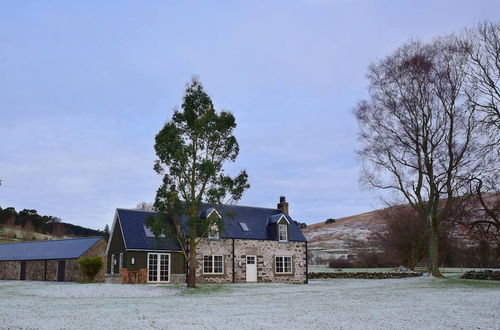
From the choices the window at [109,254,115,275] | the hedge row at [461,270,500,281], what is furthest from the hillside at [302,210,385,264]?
the window at [109,254,115,275]

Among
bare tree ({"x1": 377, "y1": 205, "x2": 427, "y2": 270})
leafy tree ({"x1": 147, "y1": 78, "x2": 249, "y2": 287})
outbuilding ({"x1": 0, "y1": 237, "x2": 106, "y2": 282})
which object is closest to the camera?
leafy tree ({"x1": 147, "y1": 78, "x2": 249, "y2": 287})

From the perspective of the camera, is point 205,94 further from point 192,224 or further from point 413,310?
point 413,310

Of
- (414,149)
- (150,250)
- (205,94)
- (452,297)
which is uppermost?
(205,94)

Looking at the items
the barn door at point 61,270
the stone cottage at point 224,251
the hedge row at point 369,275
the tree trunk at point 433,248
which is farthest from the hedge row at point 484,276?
the barn door at point 61,270

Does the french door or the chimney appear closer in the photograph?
the french door

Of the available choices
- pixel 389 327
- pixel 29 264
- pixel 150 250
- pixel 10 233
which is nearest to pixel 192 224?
pixel 150 250

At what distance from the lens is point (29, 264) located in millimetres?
42125

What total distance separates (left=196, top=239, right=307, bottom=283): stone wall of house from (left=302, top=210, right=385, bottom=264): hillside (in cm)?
5969

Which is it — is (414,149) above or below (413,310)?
above

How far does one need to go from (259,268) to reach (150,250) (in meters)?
8.33

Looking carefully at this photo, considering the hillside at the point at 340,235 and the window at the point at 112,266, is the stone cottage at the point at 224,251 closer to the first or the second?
the window at the point at 112,266

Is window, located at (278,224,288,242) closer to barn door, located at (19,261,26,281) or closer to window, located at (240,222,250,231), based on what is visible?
window, located at (240,222,250,231)

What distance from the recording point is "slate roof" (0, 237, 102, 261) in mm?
39906

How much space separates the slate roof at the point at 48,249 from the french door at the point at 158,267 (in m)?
9.15
